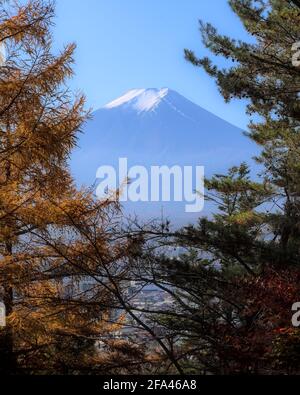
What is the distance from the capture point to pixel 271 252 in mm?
12102

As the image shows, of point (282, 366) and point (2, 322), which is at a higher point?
point (2, 322)

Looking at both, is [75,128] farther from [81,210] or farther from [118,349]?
[118,349]

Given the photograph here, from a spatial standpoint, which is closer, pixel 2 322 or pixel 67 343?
pixel 2 322

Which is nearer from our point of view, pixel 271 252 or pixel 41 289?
pixel 41 289

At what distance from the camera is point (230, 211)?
21031 millimetres

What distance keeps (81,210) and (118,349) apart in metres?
2.42

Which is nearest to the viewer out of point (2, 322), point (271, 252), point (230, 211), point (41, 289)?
point (2, 322)

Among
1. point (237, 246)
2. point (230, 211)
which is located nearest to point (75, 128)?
point (237, 246)

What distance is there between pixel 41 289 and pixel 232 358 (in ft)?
12.7

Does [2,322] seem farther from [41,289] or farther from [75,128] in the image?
[75,128]
